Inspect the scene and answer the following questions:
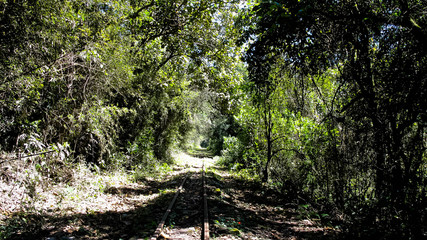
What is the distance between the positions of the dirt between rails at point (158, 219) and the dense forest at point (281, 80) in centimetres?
101

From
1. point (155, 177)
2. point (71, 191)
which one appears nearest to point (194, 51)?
point (71, 191)

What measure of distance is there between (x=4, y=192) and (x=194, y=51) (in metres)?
6.58

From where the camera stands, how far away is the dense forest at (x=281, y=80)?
353 centimetres

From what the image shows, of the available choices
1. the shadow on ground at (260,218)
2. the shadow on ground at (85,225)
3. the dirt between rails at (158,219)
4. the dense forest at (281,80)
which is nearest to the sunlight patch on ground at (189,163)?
the dense forest at (281,80)

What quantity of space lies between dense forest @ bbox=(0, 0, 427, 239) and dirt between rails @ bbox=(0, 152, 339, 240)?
1.01m

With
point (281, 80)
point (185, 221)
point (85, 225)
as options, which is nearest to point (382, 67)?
point (281, 80)

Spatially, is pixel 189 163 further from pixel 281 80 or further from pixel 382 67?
pixel 382 67

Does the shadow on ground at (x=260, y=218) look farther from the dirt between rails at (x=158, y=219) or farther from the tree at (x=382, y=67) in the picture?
the tree at (x=382, y=67)

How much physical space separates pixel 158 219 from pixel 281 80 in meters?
5.03

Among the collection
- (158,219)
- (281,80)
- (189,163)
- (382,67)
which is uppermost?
(281,80)

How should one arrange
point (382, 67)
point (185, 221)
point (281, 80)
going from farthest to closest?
point (281, 80) → point (185, 221) → point (382, 67)

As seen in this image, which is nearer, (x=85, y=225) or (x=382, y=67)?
(x=382, y=67)

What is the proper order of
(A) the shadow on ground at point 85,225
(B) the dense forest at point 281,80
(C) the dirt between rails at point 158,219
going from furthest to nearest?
(C) the dirt between rails at point 158,219 < (A) the shadow on ground at point 85,225 < (B) the dense forest at point 281,80

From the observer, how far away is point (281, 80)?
625 centimetres
